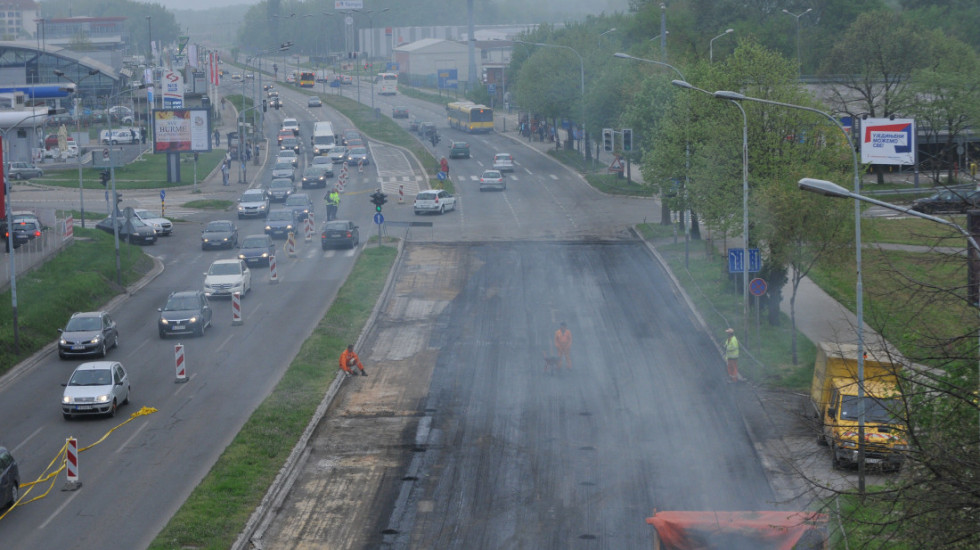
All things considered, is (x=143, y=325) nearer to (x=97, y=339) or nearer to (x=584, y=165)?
(x=97, y=339)

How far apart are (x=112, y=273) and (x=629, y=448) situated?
1093 inches

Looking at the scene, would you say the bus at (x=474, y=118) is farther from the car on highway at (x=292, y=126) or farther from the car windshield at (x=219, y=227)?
the car windshield at (x=219, y=227)

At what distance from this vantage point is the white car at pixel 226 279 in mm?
39719

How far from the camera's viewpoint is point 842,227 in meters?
29.6

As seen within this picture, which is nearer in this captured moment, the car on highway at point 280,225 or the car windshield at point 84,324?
the car windshield at point 84,324

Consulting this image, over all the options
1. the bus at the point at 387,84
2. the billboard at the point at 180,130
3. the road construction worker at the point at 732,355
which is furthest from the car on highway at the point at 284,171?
the bus at the point at 387,84

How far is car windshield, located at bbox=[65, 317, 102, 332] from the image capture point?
105ft

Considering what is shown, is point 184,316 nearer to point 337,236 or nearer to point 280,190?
point 337,236

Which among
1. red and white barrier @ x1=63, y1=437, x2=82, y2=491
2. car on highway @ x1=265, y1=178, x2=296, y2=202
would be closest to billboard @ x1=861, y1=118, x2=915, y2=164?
car on highway @ x1=265, y1=178, x2=296, y2=202

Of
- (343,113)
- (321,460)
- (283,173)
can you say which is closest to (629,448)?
(321,460)

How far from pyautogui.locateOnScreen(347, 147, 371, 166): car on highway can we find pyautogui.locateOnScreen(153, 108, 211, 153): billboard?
44.8ft

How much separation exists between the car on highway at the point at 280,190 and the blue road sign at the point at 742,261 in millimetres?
40380

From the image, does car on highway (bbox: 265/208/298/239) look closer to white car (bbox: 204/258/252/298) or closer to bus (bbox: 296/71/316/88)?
white car (bbox: 204/258/252/298)

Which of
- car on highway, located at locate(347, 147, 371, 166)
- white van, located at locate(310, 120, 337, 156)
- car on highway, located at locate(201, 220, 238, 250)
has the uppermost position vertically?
white van, located at locate(310, 120, 337, 156)
